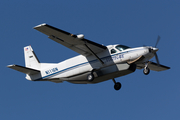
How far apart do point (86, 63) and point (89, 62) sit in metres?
0.31

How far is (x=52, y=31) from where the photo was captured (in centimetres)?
2536

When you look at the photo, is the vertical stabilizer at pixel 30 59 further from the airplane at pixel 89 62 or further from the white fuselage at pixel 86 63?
the airplane at pixel 89 62

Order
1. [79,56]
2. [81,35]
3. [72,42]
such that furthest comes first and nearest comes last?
[79,56] < [72,42] < [81,35]

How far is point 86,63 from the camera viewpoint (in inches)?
1139

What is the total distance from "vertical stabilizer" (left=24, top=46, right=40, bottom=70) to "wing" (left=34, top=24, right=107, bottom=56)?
253 inches

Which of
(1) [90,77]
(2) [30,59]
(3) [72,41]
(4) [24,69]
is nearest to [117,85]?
(1) [90,77]

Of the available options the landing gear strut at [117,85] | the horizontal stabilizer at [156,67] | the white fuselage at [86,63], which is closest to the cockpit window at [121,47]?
the white fuselage at [86,63]

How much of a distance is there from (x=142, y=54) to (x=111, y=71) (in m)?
3.15

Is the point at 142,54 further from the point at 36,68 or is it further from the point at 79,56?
the point at 36,68

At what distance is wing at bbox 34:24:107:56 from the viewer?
25086 millimetres

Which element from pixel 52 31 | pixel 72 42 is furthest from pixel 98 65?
pixel 52 31

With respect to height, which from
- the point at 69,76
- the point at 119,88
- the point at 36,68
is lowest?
the point at 119,88

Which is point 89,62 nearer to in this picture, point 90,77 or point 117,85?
point 90,77

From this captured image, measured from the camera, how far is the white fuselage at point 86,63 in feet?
89.0
